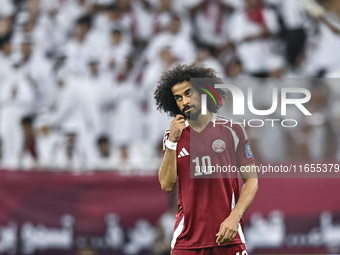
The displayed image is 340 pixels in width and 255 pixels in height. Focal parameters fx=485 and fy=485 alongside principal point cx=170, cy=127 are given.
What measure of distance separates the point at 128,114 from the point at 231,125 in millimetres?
6043

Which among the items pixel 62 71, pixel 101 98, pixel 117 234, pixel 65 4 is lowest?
pixel 117 234

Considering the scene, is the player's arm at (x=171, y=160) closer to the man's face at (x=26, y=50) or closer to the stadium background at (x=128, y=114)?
the stadium background at (x=128, y=114)

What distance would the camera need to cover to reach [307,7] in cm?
960

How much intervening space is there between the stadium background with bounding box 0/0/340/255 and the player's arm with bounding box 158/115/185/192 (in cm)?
376

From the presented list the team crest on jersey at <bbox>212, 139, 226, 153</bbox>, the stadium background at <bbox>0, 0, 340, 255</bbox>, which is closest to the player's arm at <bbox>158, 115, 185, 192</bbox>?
A: the team crest on jersey at <bbox>212, 139, 226, 153</bbox>

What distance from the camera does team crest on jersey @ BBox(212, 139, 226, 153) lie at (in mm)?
3605

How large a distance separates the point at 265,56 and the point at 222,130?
6379 mm

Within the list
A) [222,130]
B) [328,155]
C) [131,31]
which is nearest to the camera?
[222,130]

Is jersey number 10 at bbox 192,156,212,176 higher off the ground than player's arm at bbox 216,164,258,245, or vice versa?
jersey number 10 at bbox 192,156,212,176

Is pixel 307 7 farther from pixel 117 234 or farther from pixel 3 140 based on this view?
pixel 3 140

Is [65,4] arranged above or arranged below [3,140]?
above

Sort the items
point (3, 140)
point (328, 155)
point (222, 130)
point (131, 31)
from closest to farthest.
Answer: point (222, 130), point (328, 155), point (3, 140), point (131, 31)

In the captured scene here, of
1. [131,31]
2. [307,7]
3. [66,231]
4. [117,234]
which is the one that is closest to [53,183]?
[66,231]

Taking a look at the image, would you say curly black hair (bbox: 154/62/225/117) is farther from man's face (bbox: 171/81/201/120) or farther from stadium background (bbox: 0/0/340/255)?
stadium background (bbox: 0/0/340/255)
